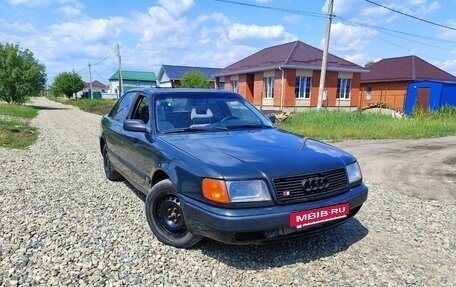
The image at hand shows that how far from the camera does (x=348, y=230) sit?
3.94 m

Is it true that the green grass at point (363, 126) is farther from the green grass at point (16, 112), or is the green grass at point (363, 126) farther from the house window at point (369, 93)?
the house window at point (369, 93)

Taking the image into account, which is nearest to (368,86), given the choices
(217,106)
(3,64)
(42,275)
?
(217,106)

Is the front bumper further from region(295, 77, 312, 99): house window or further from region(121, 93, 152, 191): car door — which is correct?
region(295, 77, 312, 99): house window

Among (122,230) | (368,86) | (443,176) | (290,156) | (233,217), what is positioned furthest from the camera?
(368,86)

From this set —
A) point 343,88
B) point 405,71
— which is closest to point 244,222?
point 343,88

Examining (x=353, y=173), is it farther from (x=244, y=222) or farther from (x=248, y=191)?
(x=244, y=222)

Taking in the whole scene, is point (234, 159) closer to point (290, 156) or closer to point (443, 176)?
point (290, 156)

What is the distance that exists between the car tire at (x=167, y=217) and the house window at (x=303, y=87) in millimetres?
21811

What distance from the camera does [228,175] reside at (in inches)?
109

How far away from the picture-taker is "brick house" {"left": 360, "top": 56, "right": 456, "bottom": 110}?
30.4m

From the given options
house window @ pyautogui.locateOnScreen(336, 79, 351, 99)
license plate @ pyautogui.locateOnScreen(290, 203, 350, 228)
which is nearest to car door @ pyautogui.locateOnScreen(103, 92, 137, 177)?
license plate @ pyautogui.locateOnScreen(290, 203, 350, 228)

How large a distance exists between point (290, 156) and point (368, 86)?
112 ft

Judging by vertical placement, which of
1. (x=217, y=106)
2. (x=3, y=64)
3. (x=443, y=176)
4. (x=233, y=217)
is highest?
(x=3, y=64)

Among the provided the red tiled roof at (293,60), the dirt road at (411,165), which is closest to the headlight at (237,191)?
the dirt road at (411,165)
